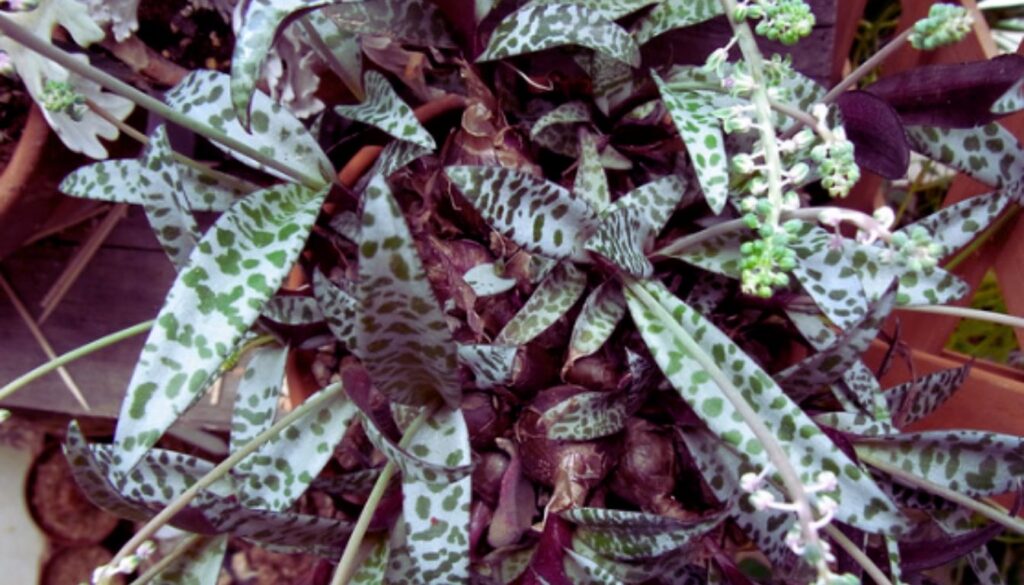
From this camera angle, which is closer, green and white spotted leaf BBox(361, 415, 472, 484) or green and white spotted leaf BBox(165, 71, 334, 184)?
green and white spotted leaf BBox(361, 415, 472, 484)

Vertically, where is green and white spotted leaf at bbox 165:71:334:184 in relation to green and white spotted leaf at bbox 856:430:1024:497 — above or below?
above

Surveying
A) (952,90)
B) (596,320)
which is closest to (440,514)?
(596,320)

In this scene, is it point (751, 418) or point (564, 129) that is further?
point (564, 129)

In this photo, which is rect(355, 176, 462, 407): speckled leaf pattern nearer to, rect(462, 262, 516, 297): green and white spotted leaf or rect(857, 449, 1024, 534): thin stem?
rect(462, 262, 516, 297): green and white spotted leaf

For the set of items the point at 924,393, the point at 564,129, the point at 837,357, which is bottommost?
the point at 924,393

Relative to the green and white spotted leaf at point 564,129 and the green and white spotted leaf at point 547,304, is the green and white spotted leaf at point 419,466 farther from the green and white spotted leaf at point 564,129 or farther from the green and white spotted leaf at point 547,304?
the green and white spotted leaf at point 564,129

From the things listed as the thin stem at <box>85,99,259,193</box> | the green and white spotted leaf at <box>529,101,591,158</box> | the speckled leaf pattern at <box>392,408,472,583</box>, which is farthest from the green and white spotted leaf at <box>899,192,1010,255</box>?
the thin stem at <box>85,99,259,193</box>

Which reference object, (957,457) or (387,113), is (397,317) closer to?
(387,113)

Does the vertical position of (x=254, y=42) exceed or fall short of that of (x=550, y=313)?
it exceeds it
